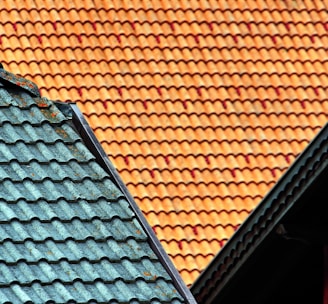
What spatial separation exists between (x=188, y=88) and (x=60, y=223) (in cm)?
656

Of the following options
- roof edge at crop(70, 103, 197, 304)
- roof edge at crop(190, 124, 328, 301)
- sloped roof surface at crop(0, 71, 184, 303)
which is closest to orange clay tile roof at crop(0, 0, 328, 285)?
roof edge at crop(190, 124, 328, 301)

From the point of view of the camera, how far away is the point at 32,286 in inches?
341

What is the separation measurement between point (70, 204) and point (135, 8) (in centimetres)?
710

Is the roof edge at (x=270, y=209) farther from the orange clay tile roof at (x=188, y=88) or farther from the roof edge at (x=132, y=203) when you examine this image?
the orange clay tile roof at (x=188, y=88)

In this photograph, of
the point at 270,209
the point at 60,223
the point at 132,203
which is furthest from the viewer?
the point at 270,209

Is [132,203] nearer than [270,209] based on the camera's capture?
Yes

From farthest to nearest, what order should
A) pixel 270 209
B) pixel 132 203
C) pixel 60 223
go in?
pixel 270 209 → pixel 132 203 → pixel 60 223

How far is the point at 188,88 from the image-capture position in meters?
15.6

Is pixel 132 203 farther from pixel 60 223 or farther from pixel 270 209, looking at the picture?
pixel 270 209

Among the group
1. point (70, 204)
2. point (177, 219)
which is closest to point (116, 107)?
point (177, 219)

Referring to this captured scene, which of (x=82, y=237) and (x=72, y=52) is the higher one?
(x=82, y=237)

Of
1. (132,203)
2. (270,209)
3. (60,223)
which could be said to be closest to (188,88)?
(270,209)

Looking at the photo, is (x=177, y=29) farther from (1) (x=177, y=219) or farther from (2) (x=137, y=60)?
(1) (x=177, y=219)

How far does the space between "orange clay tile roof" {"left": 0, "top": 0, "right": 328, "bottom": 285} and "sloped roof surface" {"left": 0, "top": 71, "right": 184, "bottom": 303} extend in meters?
3.99
